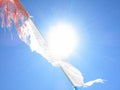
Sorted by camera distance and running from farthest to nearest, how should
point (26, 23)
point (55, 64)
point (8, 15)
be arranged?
point (26, 23), point (8, 15), point (55, 64)

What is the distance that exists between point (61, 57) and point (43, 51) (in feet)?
1.20

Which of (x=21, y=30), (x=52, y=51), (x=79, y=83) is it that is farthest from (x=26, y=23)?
(x=79, y=83)

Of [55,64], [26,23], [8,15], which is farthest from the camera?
[26,23]

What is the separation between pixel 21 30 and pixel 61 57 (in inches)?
40.2

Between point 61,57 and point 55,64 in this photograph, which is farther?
point 61,57

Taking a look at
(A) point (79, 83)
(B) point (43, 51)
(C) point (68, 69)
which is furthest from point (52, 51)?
(A) point (79, 83)

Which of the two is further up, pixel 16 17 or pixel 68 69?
pixel 16 17

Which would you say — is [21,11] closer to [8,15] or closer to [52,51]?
[8,15]

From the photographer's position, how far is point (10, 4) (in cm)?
415

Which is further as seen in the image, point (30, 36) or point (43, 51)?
point (30, 36)

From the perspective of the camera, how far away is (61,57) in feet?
13.9

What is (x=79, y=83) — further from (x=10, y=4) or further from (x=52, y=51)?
(x=10, y=4)

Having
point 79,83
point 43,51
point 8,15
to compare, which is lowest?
point 79,83

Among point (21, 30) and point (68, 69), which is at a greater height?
point (21, 30)
